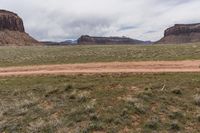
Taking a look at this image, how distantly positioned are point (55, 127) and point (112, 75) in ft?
26.1

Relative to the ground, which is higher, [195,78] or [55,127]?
[195,78]

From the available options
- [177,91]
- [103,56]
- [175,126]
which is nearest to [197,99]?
[177,91]

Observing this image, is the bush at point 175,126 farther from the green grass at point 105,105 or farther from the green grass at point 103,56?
the green grass at point 103,56

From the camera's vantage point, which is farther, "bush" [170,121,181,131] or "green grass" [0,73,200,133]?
"green grass" [0,73,200,133]

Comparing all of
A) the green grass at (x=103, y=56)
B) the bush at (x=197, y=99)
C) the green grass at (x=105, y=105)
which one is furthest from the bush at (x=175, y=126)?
the green grass at (x=103, y=56)

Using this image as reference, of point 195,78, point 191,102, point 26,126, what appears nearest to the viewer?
point 26,126

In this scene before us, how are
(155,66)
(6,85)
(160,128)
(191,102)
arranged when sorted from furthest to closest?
(155,66), (6,85), (191,102), (160,128)

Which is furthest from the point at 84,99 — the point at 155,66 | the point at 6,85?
the point at 155,66

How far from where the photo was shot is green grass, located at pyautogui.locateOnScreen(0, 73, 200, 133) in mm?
15875

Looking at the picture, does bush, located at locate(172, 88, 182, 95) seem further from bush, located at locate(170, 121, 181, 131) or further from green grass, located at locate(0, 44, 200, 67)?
green grass, located at locate(0, 44, 200, 67)

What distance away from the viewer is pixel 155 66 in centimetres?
2727

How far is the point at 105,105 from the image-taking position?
1747 centimetres

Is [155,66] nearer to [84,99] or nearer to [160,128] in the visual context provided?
[84,99]

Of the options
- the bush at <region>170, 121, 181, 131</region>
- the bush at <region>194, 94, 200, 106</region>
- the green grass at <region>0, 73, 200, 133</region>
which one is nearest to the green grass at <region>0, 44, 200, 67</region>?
the green grass at <region>0, 73, 200, 133</region>
